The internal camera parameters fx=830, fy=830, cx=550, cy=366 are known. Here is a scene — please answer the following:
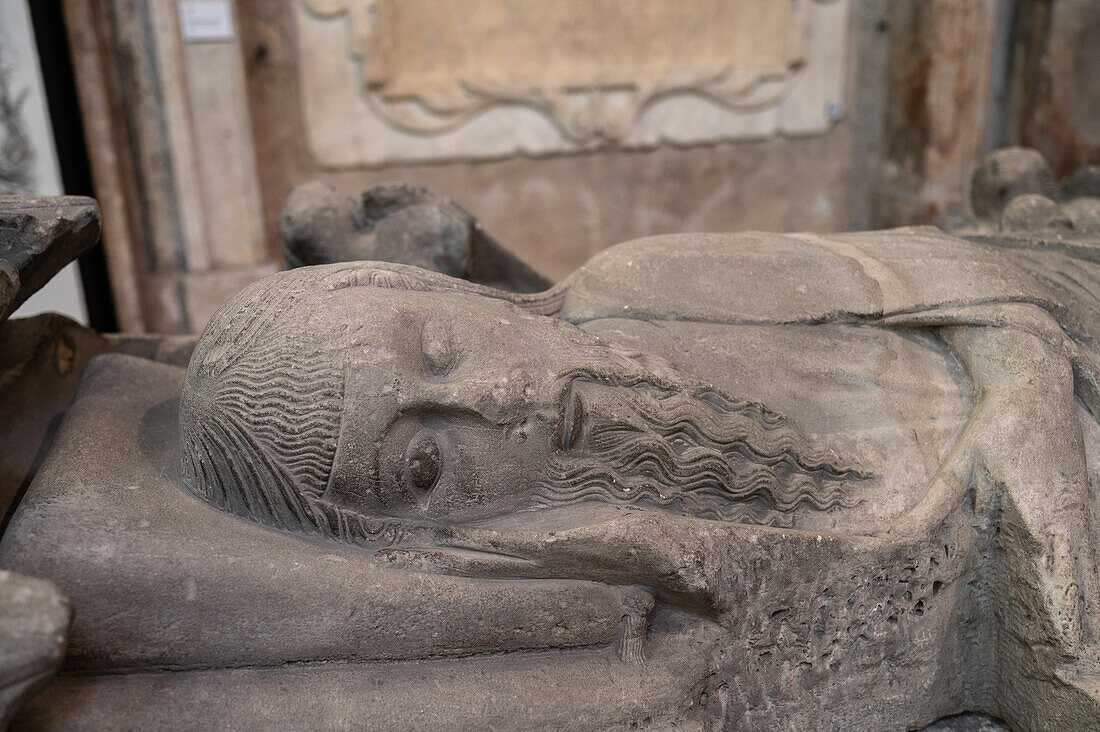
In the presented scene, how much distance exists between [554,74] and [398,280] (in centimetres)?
378

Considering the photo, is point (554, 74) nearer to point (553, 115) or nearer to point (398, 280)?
point (553, 115)

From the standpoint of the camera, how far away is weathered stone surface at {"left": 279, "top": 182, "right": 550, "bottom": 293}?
208 centimetres

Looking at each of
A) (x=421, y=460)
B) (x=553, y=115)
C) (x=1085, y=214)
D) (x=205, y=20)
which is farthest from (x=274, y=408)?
(x=553, y=115)

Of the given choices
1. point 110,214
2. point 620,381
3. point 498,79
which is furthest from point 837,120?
point 620,381

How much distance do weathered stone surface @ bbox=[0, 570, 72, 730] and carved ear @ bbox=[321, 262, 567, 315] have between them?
62 cm

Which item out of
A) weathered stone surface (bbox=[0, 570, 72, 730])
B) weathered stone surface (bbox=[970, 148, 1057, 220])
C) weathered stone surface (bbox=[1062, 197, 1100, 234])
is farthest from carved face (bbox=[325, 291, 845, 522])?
weathered stone surface (bbox=[970, 148, 1057, 220])

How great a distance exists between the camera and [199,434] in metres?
1.37

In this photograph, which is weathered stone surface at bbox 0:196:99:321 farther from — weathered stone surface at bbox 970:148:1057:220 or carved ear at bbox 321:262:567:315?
weathered stone surface at bbox 970:148:1057:220

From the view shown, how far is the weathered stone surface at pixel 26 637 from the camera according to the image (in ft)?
3.12

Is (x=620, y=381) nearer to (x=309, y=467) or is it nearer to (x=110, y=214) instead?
(x=309, y=467)

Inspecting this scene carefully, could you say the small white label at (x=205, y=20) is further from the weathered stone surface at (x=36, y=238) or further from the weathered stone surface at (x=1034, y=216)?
the weathered stone surface at (x=1034, y=216)

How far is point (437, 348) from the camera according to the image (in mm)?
1355

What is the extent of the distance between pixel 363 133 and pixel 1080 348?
389 centimetres

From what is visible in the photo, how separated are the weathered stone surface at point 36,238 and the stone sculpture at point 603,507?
0.28 m
